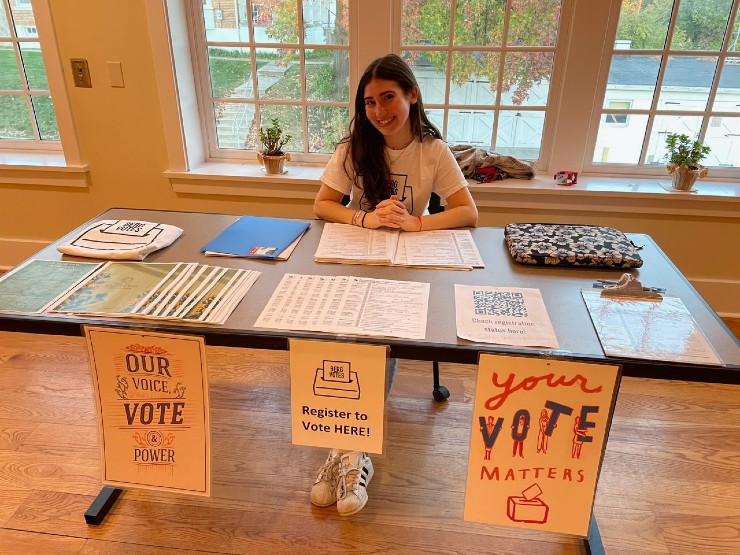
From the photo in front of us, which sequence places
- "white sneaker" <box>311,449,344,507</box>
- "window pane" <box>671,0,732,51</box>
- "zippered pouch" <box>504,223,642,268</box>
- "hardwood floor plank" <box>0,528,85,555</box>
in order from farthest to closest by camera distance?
"window pane" <box>671,0,732,51</box>, "white sneaker" <box>311,449,344,507</box>, "hardwood floor plank" <box>0,528,85,555</box>, "zippered pouch" <box>504,223,642,268</box>

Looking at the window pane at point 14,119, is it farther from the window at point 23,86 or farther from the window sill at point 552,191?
the window sill at point 552,191

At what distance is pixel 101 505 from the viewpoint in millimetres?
1522

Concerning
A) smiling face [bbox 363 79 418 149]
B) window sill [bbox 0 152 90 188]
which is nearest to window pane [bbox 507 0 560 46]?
smiling face [bbox 363 79 418 149]

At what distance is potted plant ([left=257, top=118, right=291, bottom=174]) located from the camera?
2547 millimetres

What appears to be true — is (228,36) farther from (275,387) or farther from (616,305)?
(616,305)

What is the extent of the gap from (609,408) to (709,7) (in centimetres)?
213

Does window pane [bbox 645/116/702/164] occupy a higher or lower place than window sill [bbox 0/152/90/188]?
higher

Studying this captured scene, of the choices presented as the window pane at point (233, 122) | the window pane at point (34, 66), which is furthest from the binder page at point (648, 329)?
the window pane at point (34, 66)

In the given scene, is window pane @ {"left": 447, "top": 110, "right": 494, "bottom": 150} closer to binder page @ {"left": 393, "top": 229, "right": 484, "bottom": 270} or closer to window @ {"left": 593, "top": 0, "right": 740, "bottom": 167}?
window @ {"left": 593, "top": 0, "right": 740, "bottom": 167}

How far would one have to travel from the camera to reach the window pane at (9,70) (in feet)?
8.96

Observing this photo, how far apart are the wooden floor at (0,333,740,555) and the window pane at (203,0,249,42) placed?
1.63 m

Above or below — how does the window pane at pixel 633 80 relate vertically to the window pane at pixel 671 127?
above

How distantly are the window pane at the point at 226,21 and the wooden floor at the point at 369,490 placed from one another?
1626mm

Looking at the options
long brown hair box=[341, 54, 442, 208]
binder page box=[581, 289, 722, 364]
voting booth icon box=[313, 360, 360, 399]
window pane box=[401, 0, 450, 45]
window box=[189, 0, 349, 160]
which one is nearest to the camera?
binder page box=[581, 289, 722, 364]
